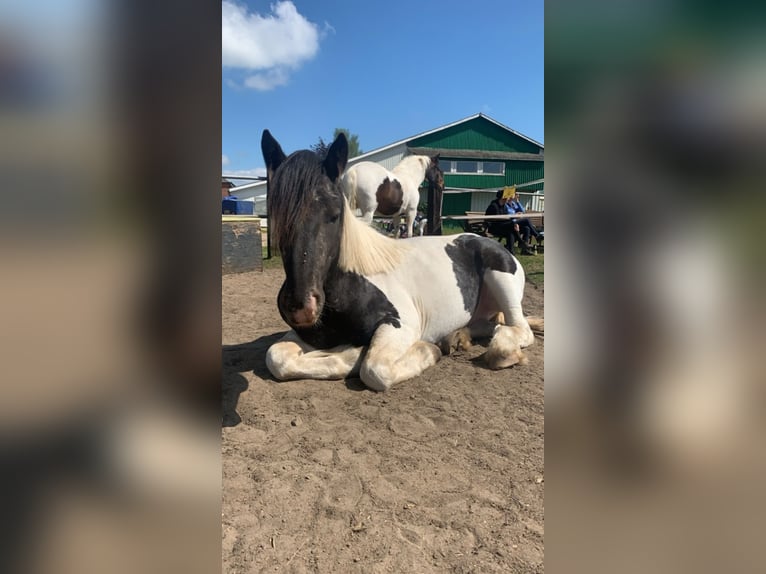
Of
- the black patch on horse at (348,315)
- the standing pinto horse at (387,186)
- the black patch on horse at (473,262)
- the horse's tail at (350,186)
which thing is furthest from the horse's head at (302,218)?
the horse's tail at (350,186)

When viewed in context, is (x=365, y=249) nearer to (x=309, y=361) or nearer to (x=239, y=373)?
(x=309, y=361)

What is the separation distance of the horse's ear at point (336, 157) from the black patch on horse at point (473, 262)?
4.93 feet

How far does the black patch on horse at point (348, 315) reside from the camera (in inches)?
113

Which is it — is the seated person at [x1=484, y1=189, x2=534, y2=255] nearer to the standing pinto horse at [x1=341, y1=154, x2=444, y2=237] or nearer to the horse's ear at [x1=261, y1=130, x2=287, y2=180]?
the standing pinto horse at [x1=341, y1=154, x2=444, y2=237]

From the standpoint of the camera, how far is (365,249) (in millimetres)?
3115

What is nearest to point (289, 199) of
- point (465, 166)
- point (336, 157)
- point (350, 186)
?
point (336, 157)

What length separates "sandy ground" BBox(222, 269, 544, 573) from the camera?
52.1 inches

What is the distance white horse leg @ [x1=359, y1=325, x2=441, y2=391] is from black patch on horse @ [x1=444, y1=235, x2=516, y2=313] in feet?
2.17

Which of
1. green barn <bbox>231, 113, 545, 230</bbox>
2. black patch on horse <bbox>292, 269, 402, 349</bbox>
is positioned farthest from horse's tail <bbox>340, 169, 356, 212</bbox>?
green barn <bbox>231, 113, 545, 230</bbox>

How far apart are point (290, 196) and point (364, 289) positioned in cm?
98

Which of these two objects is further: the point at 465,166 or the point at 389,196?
the point at 465,166
